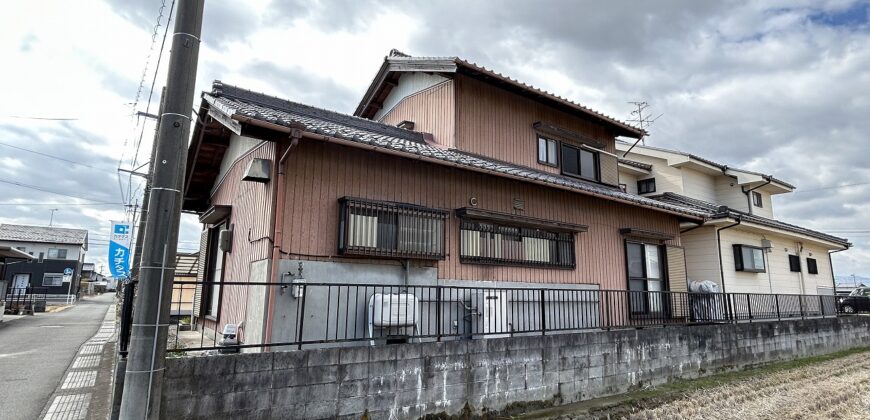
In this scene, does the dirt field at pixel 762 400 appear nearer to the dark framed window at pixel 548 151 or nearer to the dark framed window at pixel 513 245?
the dark framed window at pixel 513 245

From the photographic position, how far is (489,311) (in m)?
6.99

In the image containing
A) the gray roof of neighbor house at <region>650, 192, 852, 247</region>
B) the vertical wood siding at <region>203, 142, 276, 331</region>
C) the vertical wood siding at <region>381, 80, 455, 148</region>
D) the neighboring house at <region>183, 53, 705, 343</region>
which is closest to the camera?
the neighboring house at <region>183, 53, 705, 343</region>

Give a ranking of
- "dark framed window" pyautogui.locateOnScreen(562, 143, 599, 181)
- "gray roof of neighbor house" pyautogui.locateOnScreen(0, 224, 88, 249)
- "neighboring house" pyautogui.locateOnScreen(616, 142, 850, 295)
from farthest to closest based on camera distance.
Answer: "gray roof of neighbor house" pyautogui.locateOnScreen(0, 224, 88, 249) → "neighboring house" pyautogui.locateOnScreen(616, 142, 850, 295) → "dark framed window" pyautogui.locateOnScreen(562, 143, 599, 181)

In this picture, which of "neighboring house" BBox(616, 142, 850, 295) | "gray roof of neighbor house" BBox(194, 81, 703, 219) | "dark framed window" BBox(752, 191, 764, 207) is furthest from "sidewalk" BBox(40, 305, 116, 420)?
"dark framed window" BBox(752, 191, 764, 207)

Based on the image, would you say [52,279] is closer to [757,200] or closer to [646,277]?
[646,277]

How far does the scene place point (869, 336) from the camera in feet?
43.5

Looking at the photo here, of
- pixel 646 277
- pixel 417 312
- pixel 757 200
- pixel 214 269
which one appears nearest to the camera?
pixel 417 312

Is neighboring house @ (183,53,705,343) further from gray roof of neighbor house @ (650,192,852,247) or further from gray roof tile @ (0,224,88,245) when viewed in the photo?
gray roof tile @ (0,224,88,245)

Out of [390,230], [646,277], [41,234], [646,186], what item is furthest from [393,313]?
[41,234]

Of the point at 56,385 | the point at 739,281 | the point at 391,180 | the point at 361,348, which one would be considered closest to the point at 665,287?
the point at 739,281

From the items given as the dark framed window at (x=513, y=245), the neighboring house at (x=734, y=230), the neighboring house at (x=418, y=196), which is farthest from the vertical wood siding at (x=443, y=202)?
the neighboring house at (x=734, y=230)

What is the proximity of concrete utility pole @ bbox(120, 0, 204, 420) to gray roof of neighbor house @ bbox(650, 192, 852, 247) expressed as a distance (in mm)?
11661

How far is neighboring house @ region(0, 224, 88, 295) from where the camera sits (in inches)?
1427

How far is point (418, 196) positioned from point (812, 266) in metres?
16.7
